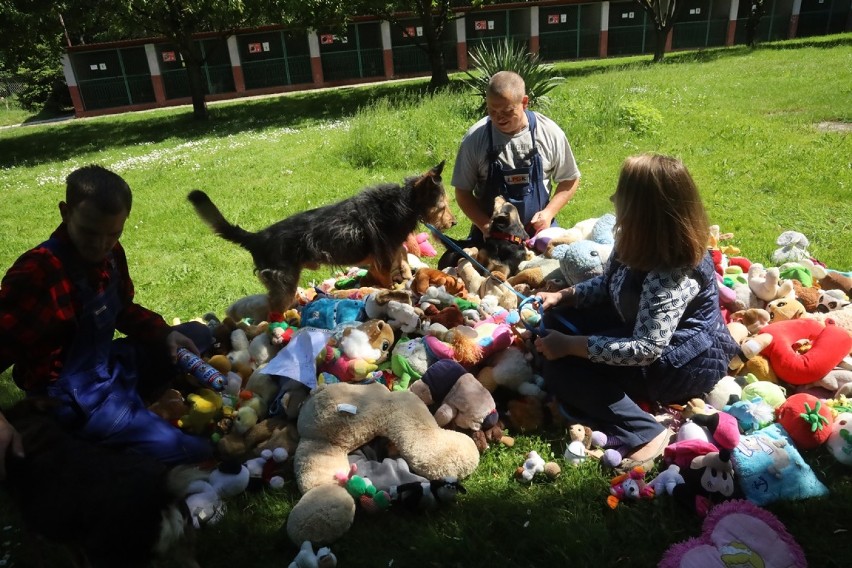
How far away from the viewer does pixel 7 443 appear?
7.34 feet

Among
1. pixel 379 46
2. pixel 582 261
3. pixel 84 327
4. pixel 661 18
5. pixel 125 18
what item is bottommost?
pixel 582 261

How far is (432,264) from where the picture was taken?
5.75 meters

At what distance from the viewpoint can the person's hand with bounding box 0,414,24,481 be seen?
7.22 ft

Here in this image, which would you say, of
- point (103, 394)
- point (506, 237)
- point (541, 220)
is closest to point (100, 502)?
point (103, 394)

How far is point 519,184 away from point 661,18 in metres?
27.9

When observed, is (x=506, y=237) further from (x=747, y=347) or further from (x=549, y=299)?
(x=747, y=347)

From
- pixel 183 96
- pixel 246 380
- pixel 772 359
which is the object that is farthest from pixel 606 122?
pixel 183 96

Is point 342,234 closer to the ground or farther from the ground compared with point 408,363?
farther from the ground

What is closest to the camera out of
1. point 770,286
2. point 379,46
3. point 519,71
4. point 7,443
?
point 7,443

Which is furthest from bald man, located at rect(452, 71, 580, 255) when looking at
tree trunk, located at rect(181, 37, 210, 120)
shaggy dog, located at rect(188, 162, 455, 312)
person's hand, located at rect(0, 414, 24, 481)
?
tree trunk, located at rect(181, 37, 210, 120)

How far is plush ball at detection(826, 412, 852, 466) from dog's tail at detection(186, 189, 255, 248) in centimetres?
390

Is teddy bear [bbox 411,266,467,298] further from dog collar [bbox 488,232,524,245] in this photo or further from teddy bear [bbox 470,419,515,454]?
teddy bear [bbox 470,419,515,454]

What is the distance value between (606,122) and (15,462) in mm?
9838

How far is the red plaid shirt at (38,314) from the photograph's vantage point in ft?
8.79
